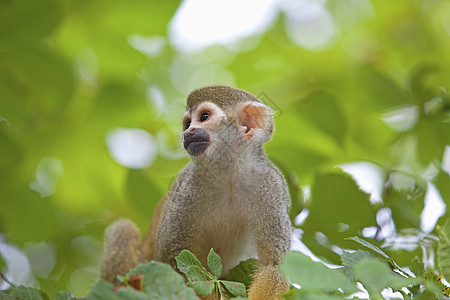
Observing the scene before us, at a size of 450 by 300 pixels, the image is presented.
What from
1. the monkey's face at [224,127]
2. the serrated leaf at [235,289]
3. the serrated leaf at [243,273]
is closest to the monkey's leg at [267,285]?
the serrated leaf at [243,273]

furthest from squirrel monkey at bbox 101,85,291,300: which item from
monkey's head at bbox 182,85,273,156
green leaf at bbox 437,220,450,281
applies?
green leaf at bbox 437,220,450,281

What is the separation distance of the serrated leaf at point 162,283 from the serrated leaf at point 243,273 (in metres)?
1.07

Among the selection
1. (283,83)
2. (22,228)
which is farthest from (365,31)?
(22,228)

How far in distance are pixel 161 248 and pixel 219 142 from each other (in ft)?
2.30

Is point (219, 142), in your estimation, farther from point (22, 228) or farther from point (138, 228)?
point (22, 228)

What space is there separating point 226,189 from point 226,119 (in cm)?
42

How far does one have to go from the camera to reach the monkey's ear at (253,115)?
3156mm

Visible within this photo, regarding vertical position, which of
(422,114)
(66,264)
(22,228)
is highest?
(22,228)

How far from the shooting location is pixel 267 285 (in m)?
2.45

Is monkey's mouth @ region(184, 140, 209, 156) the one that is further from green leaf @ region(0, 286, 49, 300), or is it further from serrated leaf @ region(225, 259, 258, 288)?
green leaf @ region(0, 286, 49, 300)

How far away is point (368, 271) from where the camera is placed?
1.33 m

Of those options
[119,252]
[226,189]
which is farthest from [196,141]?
[119,252]

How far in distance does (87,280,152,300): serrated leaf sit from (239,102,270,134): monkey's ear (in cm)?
194

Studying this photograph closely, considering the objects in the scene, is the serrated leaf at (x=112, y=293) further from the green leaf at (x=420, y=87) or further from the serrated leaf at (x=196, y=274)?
the green leaf at (x=420, y=87)
